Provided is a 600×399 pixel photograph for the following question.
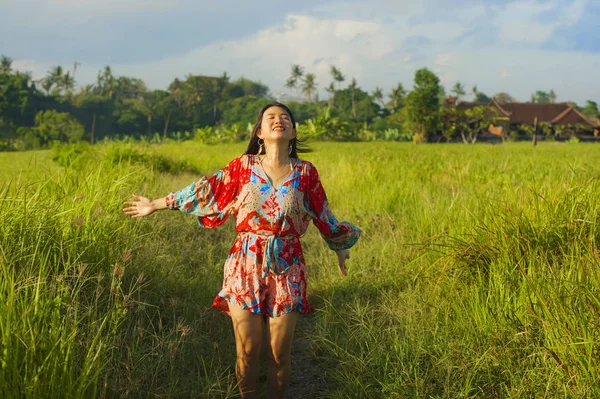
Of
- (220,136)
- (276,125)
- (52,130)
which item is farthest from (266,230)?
(52,130)

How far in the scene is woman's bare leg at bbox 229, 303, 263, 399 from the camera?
2572 millimetres

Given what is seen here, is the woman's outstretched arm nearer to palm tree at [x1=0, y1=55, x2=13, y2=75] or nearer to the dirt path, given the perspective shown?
the dirt path

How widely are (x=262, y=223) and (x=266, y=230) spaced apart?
0.04 metres

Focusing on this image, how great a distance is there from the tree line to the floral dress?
2502 centimetres

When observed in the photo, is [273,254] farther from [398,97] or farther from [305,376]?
[398,97]

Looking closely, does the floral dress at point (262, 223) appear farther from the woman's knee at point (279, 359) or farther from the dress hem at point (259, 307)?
the woman's knee at point (279, 359)

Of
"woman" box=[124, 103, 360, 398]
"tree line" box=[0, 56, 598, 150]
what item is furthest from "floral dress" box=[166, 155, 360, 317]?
"tree line" box=[0, 56, 598, 150]

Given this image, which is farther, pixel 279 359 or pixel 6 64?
pixel 6 64

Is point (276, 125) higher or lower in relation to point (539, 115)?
lower

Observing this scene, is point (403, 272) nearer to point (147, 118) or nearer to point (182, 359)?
point (182, 359)

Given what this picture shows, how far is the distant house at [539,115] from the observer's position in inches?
1700

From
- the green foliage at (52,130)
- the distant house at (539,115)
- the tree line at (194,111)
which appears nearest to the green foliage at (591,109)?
the tree line at (194,111)

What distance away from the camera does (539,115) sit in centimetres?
4491

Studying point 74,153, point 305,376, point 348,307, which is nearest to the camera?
point 305,376
